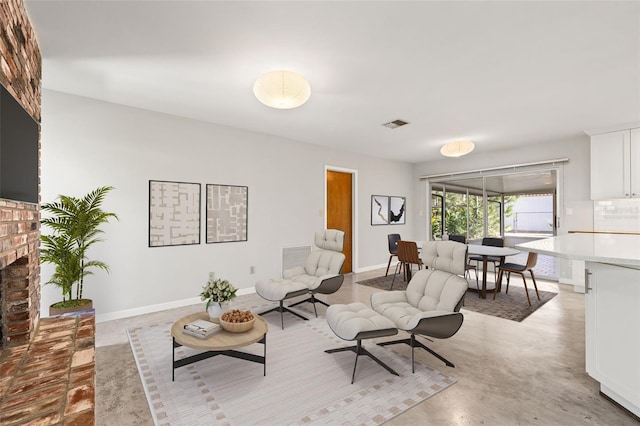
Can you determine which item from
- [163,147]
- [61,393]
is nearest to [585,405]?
[61,393]

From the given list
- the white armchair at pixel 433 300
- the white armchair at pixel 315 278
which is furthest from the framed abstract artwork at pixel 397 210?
the white armchair at pixel 433 300

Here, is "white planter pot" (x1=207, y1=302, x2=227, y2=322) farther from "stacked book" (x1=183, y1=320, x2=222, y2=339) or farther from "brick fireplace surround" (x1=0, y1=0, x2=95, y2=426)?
"brick fireplace surround" (x1=0, y1=0, x2=95, y2=426)

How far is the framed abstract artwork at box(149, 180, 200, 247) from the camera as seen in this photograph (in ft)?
12.8

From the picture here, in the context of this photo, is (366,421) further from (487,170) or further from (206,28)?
(487,170)

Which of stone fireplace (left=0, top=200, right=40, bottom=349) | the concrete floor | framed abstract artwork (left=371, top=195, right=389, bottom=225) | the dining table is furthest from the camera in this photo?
framed abstract artwork (left=371, top=195, right=389, bottom=225)

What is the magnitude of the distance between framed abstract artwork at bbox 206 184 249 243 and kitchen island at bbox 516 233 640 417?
12.2 feet

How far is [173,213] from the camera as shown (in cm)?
404

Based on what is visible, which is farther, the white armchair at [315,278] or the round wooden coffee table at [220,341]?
the white armchair at [315,278]

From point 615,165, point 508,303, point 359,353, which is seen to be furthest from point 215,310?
point 615,165

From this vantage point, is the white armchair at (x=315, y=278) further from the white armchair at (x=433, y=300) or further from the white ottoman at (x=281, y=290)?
the white armchair at (x=433, y=300)

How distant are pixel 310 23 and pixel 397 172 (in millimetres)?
5663

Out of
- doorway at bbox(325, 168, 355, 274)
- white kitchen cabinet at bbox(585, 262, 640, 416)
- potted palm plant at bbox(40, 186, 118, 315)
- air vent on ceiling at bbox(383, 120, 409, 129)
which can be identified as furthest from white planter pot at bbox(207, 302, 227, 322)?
doorway at bbox(325, 168, 355, 274)

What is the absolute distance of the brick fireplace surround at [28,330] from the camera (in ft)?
3.99

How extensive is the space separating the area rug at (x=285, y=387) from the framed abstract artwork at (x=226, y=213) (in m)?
1.79
